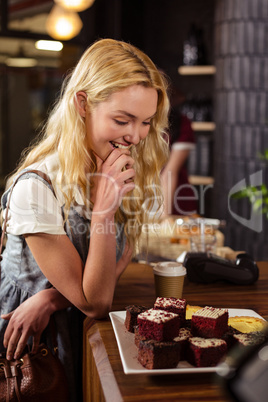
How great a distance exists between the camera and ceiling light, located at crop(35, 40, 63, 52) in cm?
478

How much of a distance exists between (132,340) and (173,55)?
4.34 m

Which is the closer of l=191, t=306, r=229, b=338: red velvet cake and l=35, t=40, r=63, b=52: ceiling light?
l=191, t=306, r=229, b=338: red velvet cake

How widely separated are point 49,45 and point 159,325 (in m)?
4.39

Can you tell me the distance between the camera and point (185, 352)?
2.95ft

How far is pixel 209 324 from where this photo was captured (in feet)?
3.00

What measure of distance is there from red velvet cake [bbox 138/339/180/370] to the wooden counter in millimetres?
27

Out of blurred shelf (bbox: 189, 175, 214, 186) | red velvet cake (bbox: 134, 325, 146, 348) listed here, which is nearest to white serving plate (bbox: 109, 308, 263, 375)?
red velvet cake (bbox: 134, 325, 146, 348)

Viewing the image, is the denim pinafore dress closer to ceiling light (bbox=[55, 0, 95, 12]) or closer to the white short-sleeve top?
the white short-sleeve top

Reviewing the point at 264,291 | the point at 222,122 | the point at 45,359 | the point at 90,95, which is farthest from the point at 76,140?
the point at 222,122

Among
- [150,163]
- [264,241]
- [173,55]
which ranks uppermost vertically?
[173,55]

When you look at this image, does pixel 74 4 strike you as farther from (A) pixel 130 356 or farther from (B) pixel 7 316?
(A) pixel 130 356

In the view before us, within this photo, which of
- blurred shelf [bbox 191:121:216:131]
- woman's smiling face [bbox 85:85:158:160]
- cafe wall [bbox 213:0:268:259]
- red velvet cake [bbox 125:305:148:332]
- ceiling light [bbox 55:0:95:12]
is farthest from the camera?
ceiling light [bbox 55:0:95:12]

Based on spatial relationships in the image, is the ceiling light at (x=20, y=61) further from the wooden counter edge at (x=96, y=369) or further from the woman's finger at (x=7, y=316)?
the wooden counter edge at (x=96, y=369)

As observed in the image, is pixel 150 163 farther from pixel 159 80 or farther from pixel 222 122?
pixel 222 122
